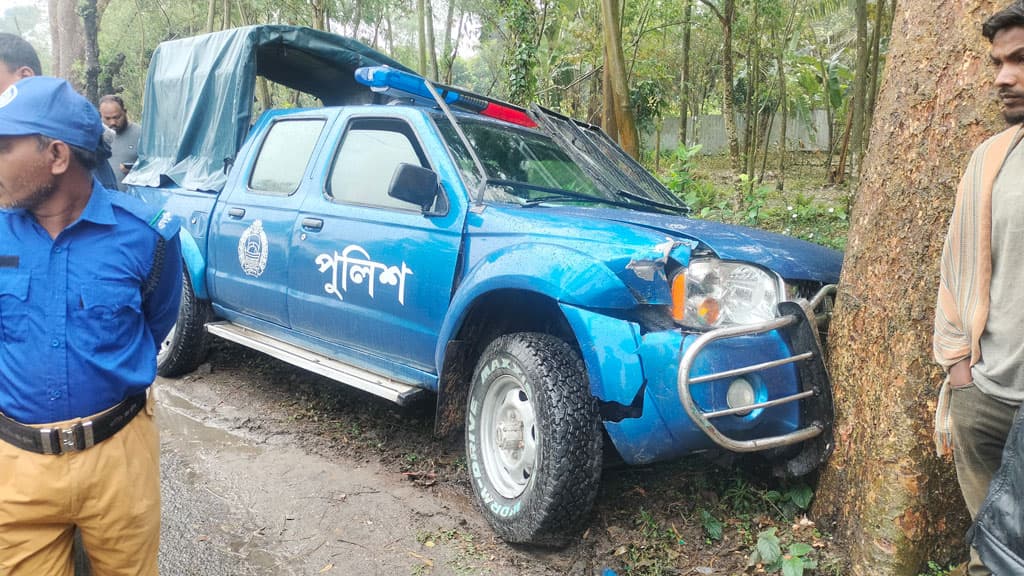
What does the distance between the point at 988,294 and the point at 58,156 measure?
2.48m

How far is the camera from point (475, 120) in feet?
13.2

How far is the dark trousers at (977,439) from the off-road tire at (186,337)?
4.67 m

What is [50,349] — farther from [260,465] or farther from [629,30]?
[629,30]

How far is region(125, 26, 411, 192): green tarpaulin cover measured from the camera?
5.26 metres

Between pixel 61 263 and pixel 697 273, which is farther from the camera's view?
pixel 697 273

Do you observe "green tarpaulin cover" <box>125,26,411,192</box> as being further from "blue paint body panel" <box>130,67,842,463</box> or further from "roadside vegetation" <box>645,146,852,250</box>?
"roadside vegetation" <box>645,146,852,250</box>

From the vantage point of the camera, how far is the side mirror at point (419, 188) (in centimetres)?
318

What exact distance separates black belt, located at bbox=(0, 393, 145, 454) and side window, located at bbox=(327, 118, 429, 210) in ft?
6.56

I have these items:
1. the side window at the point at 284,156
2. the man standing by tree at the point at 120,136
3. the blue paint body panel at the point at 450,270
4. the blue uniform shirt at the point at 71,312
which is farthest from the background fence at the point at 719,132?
the blue uniform shirt at the point at 71,312

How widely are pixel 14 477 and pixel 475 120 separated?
9.42 ft

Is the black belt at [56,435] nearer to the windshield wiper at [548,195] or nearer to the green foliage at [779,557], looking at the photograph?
the windshield wiper at [548,195]

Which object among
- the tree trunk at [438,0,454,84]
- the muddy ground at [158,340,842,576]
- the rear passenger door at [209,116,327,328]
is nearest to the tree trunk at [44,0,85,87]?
the tree trunk at [438,0,454,84]

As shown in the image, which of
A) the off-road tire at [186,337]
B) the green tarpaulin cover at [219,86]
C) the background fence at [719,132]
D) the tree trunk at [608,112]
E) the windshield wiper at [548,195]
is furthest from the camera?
the background fence at [719,132]

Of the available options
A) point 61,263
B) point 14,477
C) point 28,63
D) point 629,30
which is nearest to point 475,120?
point 28,63
